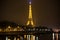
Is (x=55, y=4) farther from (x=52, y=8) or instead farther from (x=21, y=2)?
(x=21, y=2)

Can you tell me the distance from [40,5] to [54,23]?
2.11 feet

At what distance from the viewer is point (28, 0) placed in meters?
4.37

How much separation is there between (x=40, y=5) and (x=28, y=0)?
380mm

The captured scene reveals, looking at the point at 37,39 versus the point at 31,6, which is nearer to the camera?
the point at 37,39

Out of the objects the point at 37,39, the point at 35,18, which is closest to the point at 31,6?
the point at 35,18

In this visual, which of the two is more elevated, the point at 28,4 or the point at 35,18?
the point at 28,4

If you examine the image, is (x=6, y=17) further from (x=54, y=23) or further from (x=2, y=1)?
(x=54, y=23)

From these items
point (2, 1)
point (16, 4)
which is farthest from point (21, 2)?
point (2, 1)

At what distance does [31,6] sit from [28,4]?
0.10 meters

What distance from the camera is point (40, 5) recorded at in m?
4.30

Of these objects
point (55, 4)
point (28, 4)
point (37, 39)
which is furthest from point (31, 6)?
point (37, 39)

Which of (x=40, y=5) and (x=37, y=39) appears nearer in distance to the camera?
(x=37, y=39)

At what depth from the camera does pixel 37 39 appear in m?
1.14

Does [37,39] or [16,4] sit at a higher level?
[16,4]
